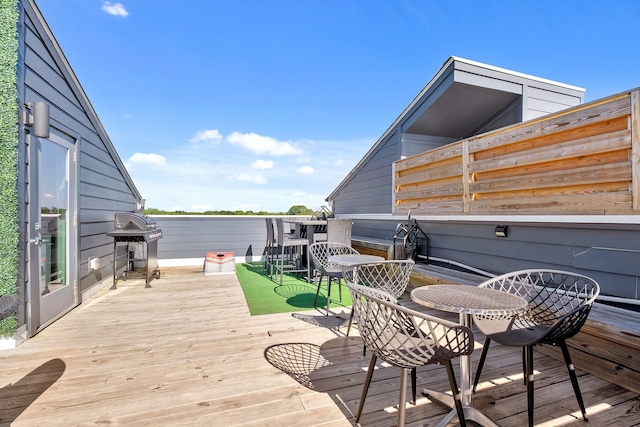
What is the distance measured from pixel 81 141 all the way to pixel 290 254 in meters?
4.21

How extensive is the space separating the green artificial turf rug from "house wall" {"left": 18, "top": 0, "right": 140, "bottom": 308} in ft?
7.20

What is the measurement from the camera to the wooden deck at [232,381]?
1.67 metres

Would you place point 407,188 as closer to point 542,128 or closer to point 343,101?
point 542,128

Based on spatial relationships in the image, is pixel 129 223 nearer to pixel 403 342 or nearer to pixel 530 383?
→ pixel 403 342

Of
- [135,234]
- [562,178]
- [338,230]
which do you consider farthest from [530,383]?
[135,234]

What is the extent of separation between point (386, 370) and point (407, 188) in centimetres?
320

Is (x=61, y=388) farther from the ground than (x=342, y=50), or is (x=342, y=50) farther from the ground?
(x=342, y=50)

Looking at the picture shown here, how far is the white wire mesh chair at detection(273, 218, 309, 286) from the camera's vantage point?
519 centimetres

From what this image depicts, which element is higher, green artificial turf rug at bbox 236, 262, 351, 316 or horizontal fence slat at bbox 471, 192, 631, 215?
horizontal fence slat at bbox 471, 192, 631, 215

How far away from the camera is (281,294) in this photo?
4406 millimetres

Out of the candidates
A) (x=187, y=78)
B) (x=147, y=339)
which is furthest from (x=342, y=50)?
(x=147, y=339)

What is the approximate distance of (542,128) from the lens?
2.76m

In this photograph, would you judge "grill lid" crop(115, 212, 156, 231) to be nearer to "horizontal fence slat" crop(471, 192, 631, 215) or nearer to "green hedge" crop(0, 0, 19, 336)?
"green hedge" crop(0, 0, 19, 336)

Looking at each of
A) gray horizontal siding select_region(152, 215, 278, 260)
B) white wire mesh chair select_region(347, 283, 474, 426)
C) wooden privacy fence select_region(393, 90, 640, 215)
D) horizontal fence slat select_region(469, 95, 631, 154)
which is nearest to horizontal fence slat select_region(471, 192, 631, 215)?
wooden privacy fence select_region(393, 90, 640, 215)
